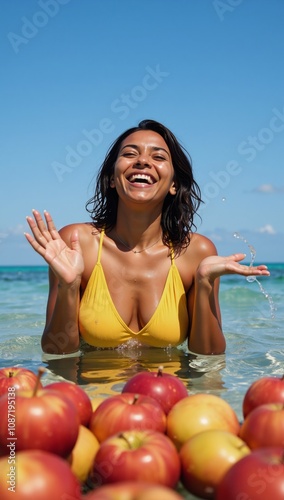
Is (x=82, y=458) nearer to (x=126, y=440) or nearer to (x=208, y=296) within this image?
(x=126, y=440)

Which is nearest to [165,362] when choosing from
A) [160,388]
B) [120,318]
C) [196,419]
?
[120,318]

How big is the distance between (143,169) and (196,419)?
3.28 meters

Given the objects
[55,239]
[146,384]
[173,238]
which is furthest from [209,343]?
[146,384]

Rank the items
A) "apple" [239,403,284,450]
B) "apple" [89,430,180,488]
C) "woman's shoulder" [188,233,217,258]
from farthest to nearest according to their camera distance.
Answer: "woman's shoulder" [188,233,217,258] < "apple" [239,403,284,450] < "apple" [89,430,180,488]

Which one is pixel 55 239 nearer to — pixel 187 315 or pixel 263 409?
pixel 187 315

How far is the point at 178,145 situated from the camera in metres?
5.54

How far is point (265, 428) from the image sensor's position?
194cm

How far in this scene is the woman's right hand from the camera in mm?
4242

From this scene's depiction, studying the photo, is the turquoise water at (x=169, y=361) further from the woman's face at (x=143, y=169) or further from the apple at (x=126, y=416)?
the woman's face at (x=143, y=169)

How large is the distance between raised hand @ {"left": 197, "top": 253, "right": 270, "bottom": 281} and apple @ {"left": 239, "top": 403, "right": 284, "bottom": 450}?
7.31ft

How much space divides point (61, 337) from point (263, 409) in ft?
10.9

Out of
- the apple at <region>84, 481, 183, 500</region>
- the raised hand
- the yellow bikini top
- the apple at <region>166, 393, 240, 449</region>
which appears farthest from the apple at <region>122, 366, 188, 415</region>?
the yellow bikini top

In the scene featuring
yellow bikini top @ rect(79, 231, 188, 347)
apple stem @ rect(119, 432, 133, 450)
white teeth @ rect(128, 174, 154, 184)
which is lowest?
yellow bikini top @ rect(79, 231, 188, 347)

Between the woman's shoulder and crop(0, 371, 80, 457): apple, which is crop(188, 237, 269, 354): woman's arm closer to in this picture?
the woman's shoulder
